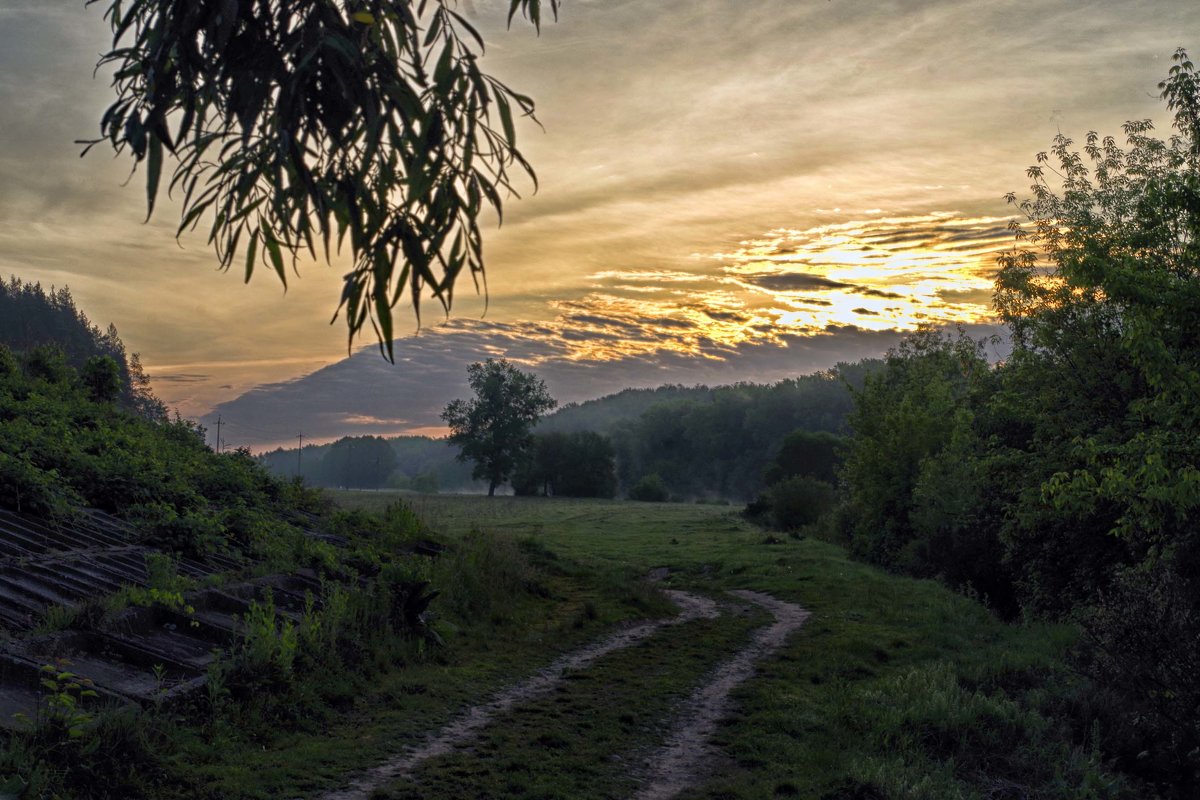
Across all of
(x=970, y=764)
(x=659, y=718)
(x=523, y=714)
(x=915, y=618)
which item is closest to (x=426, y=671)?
(x=523, y=714)

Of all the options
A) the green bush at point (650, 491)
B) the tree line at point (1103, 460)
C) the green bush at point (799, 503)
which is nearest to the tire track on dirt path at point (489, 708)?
the tree line at point (1103, 460)

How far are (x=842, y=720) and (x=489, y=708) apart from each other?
4342 mm

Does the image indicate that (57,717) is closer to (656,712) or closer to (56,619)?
(56,619)

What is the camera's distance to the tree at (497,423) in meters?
93.2

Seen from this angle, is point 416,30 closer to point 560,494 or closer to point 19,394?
point 19,394

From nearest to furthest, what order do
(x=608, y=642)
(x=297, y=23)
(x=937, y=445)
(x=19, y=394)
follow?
(x=297, y=23), (x=608, y=642), (x=19, y=394), (x=937, y=445)

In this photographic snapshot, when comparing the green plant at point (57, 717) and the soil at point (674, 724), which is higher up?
the green plant at point (57, 717)

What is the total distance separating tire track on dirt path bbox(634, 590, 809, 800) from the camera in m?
8.77

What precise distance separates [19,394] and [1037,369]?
81.9ft

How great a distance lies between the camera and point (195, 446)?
25.8 meters

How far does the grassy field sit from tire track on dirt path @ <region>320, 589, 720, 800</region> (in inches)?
9.2

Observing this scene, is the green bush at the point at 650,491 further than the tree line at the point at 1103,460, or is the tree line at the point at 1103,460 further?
the green bush at the point at 650,491

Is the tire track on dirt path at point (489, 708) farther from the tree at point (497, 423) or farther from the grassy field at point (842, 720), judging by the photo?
the tree at point (497, 423)

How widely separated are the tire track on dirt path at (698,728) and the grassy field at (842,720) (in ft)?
0.64
